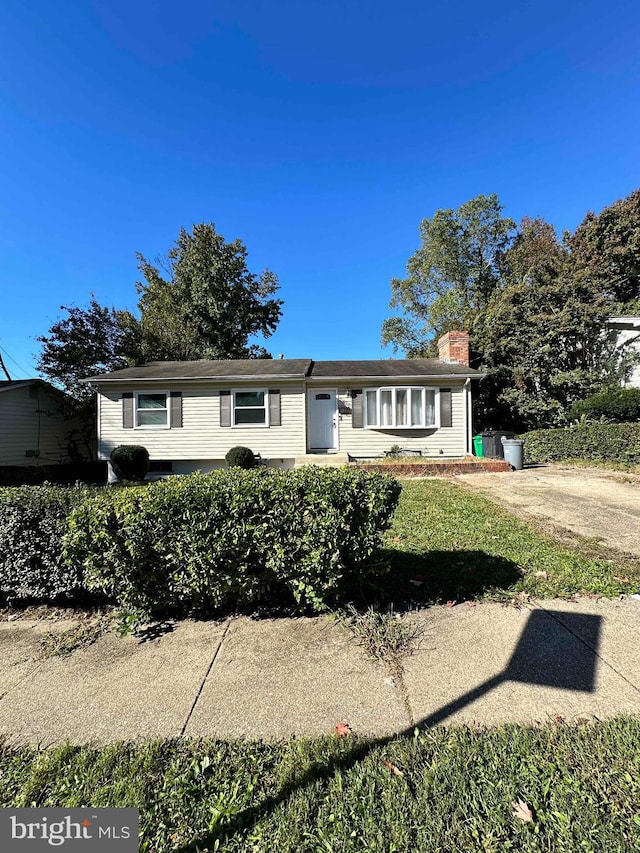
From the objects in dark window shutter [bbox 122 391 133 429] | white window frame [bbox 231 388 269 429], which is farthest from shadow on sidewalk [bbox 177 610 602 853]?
dark window shutter [bbox 122 391 133 429]

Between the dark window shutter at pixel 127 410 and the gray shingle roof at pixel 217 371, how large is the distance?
2.21 feet

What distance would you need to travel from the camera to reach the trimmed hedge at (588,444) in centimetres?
1074

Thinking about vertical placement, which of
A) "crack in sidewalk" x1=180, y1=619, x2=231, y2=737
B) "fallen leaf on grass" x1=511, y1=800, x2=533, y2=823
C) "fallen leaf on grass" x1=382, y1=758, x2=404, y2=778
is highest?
"fallen leaf on grass" x1=511, y1=800, x2=533, y2=823

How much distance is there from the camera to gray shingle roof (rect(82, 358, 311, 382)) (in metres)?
12.2

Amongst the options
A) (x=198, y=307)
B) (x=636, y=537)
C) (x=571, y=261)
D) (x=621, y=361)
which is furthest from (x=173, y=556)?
(x=198, y=307)

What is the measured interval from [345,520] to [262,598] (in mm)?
1108

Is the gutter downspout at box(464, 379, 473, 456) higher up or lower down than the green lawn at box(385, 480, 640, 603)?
higher up

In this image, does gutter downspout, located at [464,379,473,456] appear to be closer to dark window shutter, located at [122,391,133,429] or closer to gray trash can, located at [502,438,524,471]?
gray trash can, located at [502,438,524,471]

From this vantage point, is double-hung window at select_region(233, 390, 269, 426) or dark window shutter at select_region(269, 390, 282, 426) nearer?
dark window shutter at select_region(269, 390, 282, 426)

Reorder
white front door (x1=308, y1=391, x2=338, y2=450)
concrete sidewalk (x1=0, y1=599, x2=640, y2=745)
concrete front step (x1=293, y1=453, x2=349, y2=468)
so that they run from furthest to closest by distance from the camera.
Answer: white front door (x1=308, y1=391, x2=338, y2=450)
concrete front step (x1=293, y1=453, x2=349, y2=468)
concrete sidewalk (x1=0, y1=599, x2=640, y2=745)

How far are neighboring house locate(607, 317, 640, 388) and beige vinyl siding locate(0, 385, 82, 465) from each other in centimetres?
2311

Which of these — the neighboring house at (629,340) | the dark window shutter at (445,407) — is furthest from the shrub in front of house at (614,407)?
the dark window shutter at (445,407)

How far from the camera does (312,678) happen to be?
2.29 m

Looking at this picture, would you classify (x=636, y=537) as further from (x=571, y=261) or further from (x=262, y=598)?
(x=571, y=261)
